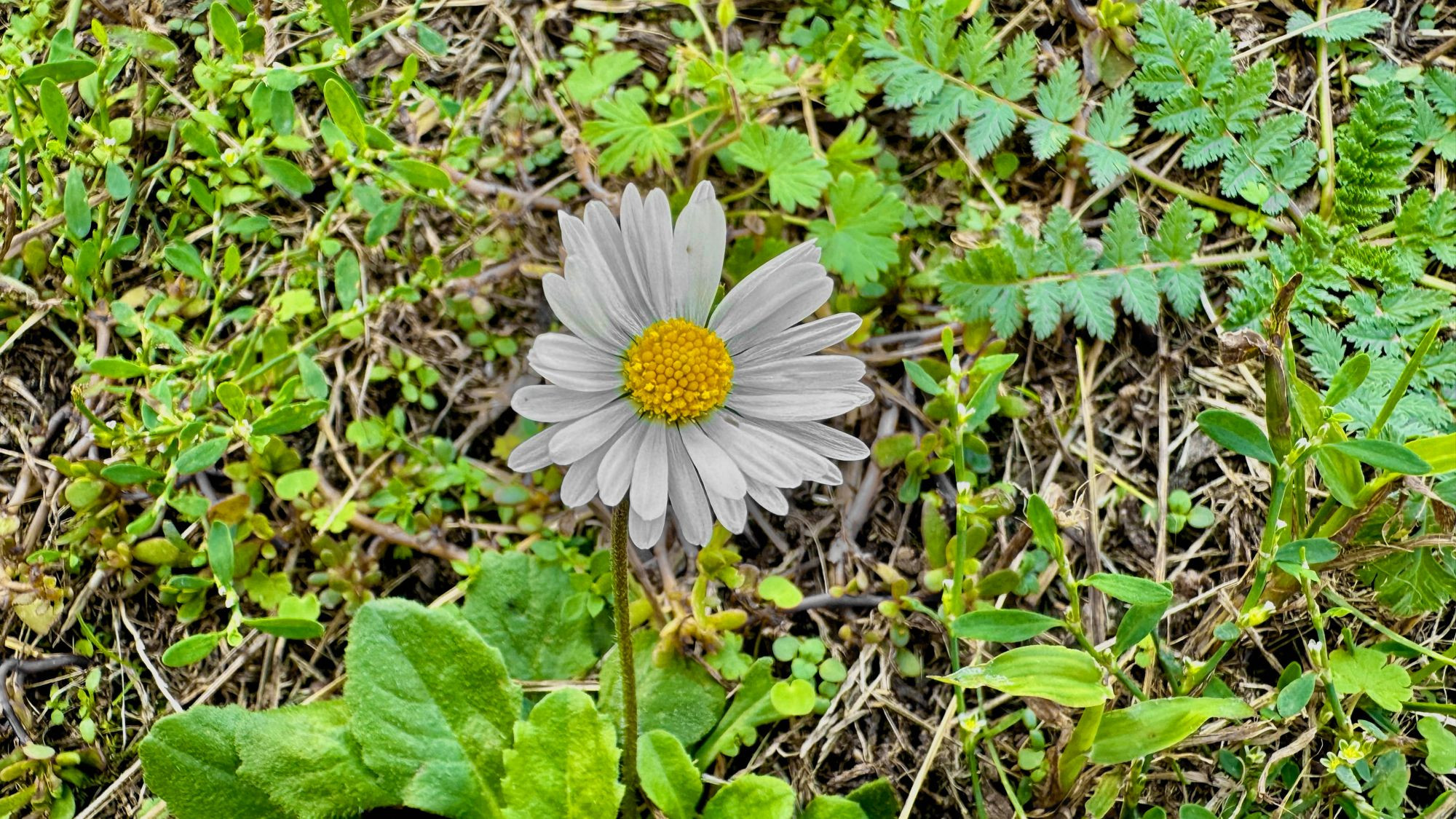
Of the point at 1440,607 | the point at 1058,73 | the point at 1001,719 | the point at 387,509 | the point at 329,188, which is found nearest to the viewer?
the point at 1440,607

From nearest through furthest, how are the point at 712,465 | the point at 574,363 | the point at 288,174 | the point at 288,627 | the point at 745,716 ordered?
1. the point at 574,363
2. the point at 712,465
3. the point at 288,627
4. the point at 745,716
5. the point at 288,174

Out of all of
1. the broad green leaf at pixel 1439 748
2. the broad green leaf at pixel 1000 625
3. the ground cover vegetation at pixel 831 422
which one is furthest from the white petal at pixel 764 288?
the broad green leaf at pixel 1439 748

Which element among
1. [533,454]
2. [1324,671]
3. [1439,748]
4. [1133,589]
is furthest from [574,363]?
[1439,748]

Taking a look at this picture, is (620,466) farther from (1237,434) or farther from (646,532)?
(1237,434)

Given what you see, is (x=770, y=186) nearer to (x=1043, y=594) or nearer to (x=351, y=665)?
(x=1043, y=594)

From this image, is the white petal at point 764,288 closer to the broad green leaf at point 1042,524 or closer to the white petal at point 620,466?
the white petal at point 620,466

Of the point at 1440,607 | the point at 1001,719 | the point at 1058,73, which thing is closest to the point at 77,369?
the point at 1001,719
